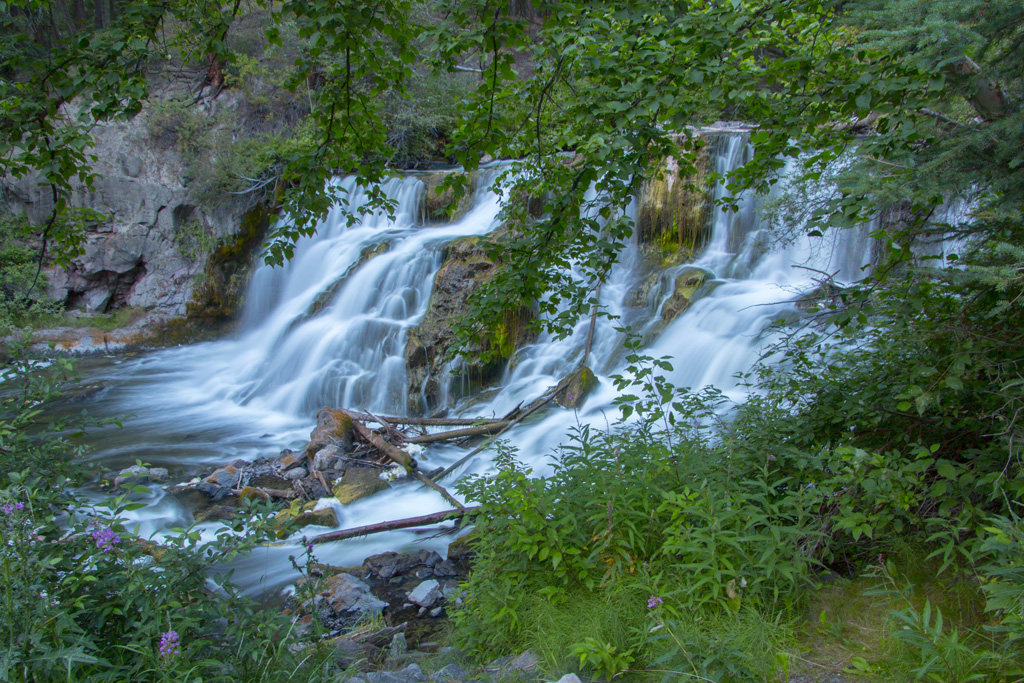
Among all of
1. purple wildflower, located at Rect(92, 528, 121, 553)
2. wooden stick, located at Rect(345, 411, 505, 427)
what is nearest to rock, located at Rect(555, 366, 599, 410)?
wooden stick, located at Rect(345, 411, 505, 427)

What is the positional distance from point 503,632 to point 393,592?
214cm

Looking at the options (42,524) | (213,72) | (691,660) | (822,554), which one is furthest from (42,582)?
(213,72)

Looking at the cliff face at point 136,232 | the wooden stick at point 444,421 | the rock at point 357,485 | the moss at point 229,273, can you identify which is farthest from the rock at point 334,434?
the cliff face at point 136,232

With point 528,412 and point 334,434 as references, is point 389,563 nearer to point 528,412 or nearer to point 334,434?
point 528,412

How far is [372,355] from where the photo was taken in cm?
1004

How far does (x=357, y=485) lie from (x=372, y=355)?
3.75 m

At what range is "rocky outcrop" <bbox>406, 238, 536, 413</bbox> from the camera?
29.3 ft

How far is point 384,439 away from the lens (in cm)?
757

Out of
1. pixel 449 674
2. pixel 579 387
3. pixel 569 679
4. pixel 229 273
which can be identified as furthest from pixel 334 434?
pixel 229 273

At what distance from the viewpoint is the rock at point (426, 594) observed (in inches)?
181

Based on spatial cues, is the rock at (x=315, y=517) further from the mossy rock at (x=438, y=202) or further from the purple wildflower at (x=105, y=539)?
the mossy rock at (x=438, y=202)

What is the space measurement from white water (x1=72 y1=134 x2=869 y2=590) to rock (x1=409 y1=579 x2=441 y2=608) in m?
0.82

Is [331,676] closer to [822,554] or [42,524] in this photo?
[42,524]

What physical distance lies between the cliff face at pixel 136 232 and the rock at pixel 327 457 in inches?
365
